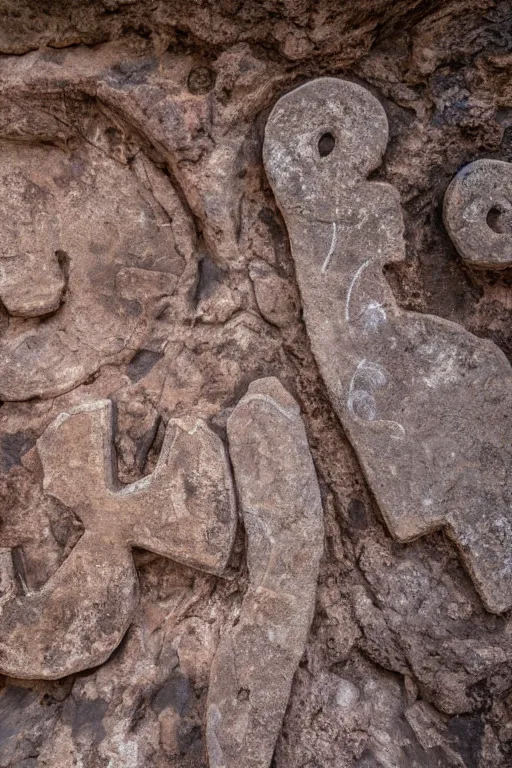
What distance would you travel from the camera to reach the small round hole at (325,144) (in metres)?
1.64

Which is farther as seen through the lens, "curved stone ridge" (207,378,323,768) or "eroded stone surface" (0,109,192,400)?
"eroded stone surface" (0,109,192,400)

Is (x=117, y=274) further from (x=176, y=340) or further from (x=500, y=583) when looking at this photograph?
(x=500, y=583)

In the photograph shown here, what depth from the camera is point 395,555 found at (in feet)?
5.34

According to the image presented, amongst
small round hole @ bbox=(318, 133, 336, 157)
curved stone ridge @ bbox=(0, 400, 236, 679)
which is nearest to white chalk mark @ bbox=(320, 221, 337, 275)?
small round hole @ bbox=(318, 133, 336, 157)

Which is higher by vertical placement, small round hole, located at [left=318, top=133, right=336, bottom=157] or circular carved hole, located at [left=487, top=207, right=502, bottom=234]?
small round hole, located at [left=318, top=133, right=336, bottom=157]

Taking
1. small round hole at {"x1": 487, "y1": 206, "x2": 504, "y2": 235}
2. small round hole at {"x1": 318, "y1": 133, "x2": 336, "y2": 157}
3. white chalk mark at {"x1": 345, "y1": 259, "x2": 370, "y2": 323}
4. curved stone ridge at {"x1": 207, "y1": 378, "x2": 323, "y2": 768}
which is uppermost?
small round hole at {"x1": 318, "y1": 133, "x2": 336, "y2": 157}

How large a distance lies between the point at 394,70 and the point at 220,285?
2.10 feet

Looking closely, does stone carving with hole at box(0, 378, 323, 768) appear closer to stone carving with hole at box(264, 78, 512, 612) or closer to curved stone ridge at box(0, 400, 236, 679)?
curved stone ridge at box(0, 400, 236, 679)

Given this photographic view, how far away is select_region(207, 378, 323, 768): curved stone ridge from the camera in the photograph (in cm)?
154

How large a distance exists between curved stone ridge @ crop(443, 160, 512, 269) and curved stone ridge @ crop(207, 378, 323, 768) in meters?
0.53

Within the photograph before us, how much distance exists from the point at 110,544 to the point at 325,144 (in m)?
1.05

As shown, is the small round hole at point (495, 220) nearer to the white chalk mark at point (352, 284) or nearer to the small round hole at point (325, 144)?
the white chalk mark at point (352, 284)

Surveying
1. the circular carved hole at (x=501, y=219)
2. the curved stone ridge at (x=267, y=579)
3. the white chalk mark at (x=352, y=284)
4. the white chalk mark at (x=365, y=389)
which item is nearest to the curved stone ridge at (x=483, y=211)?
the circular carved hole at (x=501, y=219)

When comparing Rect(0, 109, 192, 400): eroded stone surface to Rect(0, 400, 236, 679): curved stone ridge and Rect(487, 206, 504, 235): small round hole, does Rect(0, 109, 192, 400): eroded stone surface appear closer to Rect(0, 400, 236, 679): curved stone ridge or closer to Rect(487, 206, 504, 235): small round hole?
Rect(0, 400, 236, 679): curved stone ridge
